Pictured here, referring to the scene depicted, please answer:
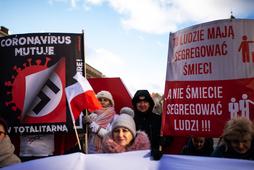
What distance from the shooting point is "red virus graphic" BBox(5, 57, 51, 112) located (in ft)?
18.7

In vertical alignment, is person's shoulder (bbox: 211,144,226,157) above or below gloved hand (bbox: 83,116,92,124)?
below

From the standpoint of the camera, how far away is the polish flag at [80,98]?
503cm

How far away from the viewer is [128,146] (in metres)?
3.55

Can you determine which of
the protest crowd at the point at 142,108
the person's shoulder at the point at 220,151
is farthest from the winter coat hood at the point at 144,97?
the person's shoulder at the point at 220,151

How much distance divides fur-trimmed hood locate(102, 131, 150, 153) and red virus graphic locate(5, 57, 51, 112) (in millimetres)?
2448

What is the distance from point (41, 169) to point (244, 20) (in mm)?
2793

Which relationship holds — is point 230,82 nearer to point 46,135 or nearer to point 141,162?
point 141,162

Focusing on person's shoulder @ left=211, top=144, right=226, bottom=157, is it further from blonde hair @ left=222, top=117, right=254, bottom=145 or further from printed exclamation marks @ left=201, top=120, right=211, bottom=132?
printed exclamation marks @ left=201, top=120, right=211, bottom=132

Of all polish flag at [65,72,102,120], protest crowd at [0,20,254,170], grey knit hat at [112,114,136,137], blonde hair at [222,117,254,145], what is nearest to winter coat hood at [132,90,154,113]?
protest crowd at [0,20,254,170]

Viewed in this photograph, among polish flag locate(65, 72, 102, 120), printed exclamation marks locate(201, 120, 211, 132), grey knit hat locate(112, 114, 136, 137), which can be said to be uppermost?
polish flag locate(65, 72, 102, 120)

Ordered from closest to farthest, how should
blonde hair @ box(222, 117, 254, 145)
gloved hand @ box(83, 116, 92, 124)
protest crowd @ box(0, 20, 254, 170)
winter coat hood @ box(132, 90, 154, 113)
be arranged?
blonde hair @ box(222, 117, 254, 145) < protest crowd @ box(0, 20, 254, 170) < winter coat hood @ box(132, 90, 154, 113) < gloved hand @ box(83, 116, 92, 124)

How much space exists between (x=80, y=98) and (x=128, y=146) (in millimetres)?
1628

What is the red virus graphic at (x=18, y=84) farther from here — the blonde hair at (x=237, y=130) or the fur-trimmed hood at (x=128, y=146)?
the blonde hair at (x=237, y=130)

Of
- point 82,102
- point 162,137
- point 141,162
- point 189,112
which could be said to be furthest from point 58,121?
point 141,162
